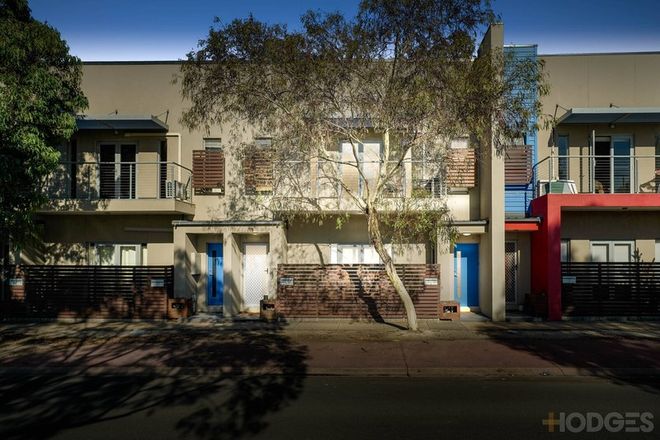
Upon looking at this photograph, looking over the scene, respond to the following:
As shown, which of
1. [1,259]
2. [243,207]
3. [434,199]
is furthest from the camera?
[1,259]

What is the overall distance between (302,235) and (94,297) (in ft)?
21.1

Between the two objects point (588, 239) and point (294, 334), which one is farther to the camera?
point (588, 239)

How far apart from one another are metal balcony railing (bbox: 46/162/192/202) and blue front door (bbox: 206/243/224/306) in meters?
1.77

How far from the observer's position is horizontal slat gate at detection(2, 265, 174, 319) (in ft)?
47.8

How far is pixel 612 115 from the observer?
14375 mm

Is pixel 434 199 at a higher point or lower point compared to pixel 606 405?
higher

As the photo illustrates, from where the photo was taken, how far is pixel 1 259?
1633 centimetres

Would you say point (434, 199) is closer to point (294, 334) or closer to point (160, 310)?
point (294, 334)

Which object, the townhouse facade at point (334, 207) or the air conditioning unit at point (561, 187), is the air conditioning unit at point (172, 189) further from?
the air conditioning unit at point (561, 187)

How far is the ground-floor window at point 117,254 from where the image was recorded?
1623 centimetres

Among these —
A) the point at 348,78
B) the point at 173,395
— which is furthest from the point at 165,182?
the point at 173,395

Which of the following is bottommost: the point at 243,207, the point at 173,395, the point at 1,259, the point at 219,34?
the point at 173,395

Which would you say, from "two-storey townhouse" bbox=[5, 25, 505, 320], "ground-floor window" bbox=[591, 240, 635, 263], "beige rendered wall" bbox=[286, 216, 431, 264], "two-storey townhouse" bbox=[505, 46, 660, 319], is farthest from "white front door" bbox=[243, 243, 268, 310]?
"ground-floor window" bbox=[591, 240, 635, 263]

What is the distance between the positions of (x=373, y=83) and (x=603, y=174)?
353 inches
